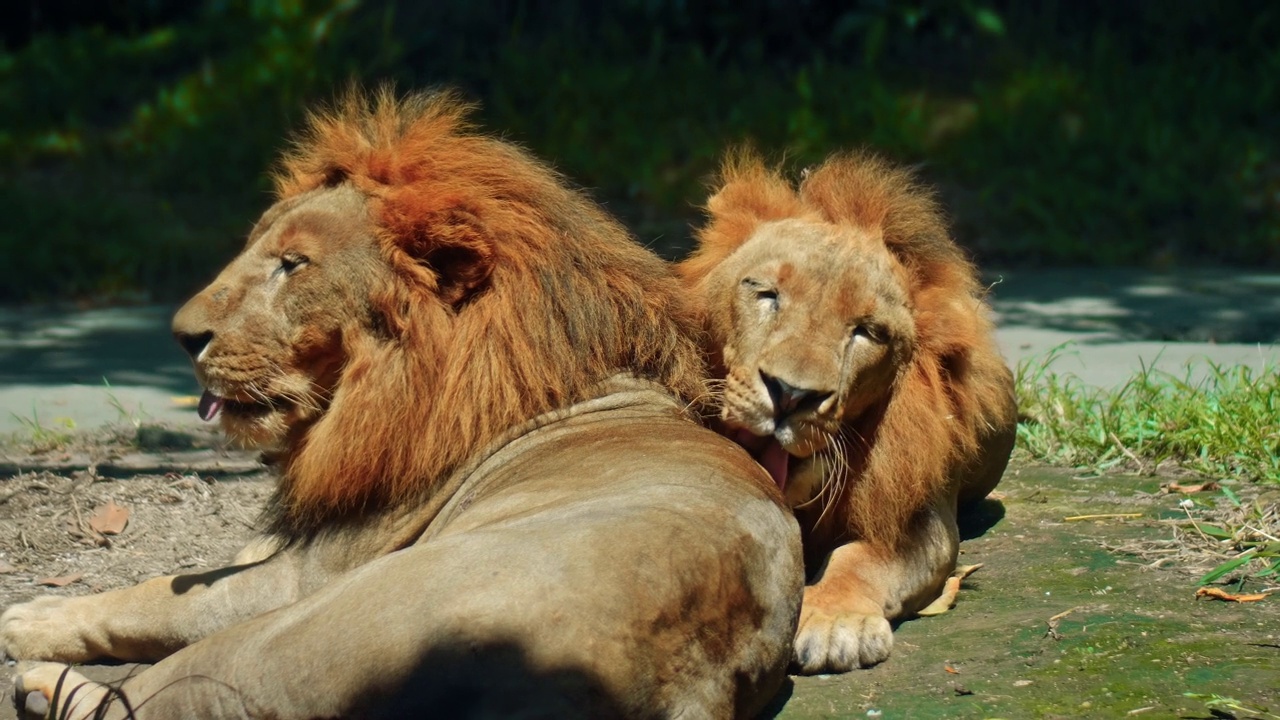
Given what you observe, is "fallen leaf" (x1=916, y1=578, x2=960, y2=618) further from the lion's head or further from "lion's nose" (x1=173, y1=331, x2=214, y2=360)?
"lion's nose" (x1=173, y1=331, x2=214, y2=360)

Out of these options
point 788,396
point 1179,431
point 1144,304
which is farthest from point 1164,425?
point 1144,304

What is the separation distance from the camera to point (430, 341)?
3551 mm

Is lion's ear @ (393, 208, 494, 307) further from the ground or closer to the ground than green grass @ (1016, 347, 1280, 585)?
further from the ground

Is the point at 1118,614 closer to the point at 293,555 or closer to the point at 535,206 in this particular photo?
the point at 535,206

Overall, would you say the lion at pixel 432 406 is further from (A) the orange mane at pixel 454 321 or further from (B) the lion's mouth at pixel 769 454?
(B) the lion's mouth at pixel 769 454

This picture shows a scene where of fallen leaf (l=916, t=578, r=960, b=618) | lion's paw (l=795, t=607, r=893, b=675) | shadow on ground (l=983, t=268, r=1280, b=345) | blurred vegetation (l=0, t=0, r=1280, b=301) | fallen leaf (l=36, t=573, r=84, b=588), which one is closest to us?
lion's paw (l=795, t=607, r=893, b=675)

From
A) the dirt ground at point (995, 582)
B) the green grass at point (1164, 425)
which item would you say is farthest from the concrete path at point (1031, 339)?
the dirt ground at point (995, 582)

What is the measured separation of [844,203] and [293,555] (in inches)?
66.3

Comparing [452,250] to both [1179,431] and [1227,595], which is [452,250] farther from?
[1179,431]

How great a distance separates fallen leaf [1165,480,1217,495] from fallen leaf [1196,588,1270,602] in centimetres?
106

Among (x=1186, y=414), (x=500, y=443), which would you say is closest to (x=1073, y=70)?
(x=1186, y=414)

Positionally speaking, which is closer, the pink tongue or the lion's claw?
the lion's claw

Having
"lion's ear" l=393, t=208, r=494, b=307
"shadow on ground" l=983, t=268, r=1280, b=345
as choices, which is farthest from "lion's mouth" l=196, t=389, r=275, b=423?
"shadow on ground" l=983, t=268, r=1280, b=345

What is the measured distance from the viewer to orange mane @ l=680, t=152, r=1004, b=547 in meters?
3.80
